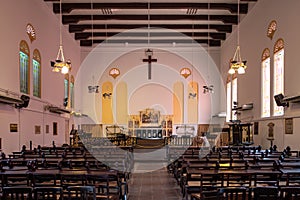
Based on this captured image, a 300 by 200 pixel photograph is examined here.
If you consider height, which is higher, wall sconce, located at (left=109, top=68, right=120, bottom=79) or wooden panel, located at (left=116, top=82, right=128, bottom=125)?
wall sconce, located at (left=109, top=68, right=120, bottom=79)

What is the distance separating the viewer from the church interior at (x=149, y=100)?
A: 24.5 ft

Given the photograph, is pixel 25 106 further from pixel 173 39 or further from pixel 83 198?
pixel 173 39

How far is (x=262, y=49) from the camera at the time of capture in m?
16.6

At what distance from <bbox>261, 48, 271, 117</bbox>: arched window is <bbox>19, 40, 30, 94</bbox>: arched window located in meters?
9.67

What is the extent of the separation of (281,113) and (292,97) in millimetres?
2474

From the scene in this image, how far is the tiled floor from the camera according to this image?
8.74 metres

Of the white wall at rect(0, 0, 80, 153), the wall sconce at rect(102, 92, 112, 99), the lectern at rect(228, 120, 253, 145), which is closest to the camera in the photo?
the white wall at rect(0, 0, 80, 153)

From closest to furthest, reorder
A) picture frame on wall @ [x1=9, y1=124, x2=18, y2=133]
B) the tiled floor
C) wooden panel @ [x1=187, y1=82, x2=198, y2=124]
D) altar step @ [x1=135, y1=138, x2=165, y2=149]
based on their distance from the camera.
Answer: the tiled floor < picture frame on wall @ [x1=9, y1=124, x2=18, y2=133] < altar step @ [x1=135, y1=138, x2=165, y2=149] < wooden panel @ [x1=187, y1=82, x2=198, y2=124]

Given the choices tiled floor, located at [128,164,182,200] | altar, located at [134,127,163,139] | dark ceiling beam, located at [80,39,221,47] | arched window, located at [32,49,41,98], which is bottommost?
tiled floor, located at [128,164,182,200]

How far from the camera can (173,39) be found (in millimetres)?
24562

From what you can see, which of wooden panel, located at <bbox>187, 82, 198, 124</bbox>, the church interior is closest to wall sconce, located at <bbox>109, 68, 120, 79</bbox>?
the church interior

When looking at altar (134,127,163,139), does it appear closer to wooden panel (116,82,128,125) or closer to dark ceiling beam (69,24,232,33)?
wooden panel (116,82,128,125)

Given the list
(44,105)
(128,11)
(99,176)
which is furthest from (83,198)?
(128,11)

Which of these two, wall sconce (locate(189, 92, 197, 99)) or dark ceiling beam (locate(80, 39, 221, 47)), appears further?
dark ceiling beam (locate(80, 39, 221, 47))
